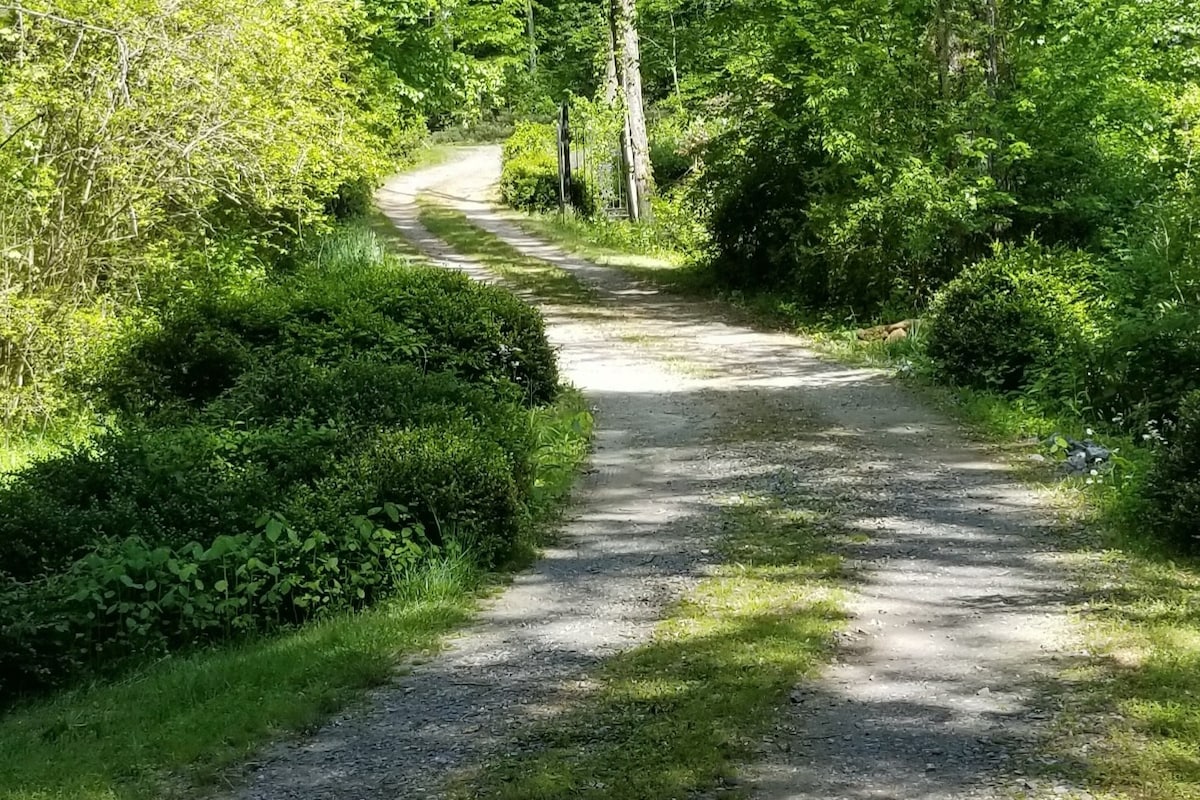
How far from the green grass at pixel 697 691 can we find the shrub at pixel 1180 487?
195cm

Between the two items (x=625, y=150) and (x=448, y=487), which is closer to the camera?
(x=448, y=487)

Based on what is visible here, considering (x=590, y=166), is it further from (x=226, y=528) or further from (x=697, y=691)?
(x=697, y=691)

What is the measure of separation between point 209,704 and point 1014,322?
842 centimetres

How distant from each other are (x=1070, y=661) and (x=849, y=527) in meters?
2.38

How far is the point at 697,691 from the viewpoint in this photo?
520 centimetres

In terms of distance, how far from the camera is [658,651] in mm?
5734

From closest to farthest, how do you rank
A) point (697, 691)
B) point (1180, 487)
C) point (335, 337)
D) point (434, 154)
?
point (697, 691) → point (1180, 487) → point (335, 337) → point (434, 154)

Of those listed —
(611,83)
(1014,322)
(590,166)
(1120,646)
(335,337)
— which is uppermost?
(611,83)

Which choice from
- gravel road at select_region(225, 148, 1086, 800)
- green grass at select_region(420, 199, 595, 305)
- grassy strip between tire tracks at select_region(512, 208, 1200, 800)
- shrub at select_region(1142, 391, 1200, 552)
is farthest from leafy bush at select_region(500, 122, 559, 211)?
shrub at select_region(1142, 391, 1200, 552)

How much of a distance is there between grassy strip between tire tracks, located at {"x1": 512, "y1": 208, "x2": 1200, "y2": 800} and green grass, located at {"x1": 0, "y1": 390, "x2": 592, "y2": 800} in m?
3.08

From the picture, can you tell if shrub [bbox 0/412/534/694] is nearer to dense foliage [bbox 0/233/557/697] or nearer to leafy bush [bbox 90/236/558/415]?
dense foliage [bbox 0/233/557/697]

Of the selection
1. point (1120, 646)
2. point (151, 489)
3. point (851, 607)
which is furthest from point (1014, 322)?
point (151, 489)

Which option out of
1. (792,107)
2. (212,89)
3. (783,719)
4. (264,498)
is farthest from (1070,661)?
(792,107)

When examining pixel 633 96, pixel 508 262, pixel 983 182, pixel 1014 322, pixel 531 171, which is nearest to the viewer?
pixel 1014 322
